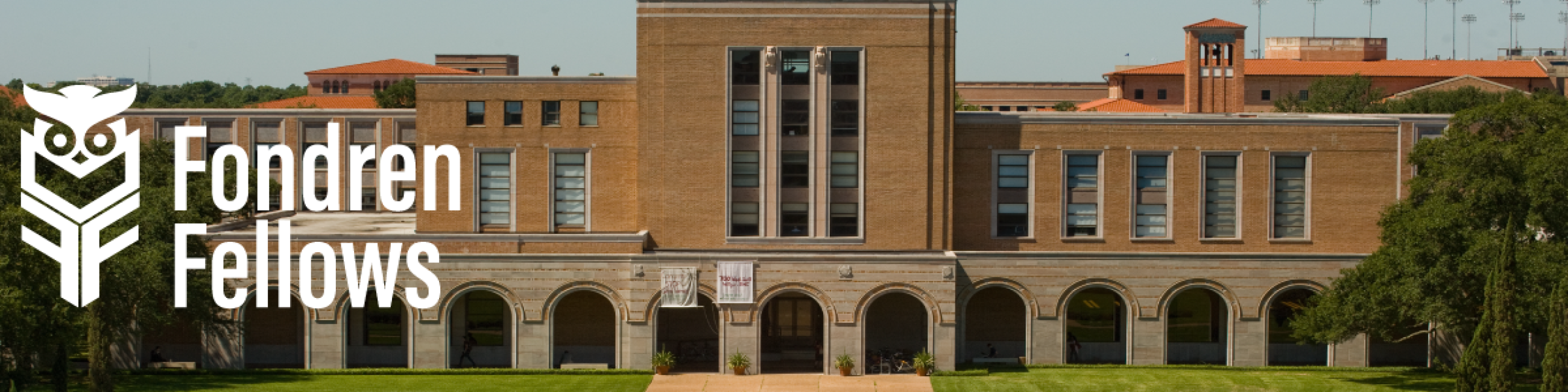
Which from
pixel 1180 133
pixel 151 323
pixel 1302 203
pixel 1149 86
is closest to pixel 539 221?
pixel 151 323

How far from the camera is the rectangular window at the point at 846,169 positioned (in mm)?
60406

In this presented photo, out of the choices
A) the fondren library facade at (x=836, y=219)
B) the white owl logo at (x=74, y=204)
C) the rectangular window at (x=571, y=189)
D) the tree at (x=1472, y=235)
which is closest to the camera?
the white owl logo at (x=74, y=204)

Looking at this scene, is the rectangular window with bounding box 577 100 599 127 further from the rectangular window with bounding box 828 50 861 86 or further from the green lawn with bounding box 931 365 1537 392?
the green lawn with bounding box 931 365 1537 392

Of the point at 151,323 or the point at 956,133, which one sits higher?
the point at 956,133

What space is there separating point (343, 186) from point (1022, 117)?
5410 cm

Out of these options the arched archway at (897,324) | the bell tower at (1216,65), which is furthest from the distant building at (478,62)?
the arched archway at (897,324)

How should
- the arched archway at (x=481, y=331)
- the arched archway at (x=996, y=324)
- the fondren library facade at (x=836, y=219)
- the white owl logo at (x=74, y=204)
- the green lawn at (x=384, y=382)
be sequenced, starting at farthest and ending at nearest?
the arched archway at (x=996, y=324) → the arched archway at (x=481, y=331) → the fondren library facade at (x=836, y=219) → the green lawn at (x=384, y=382) → the white owl logo at (x=74, y=204)

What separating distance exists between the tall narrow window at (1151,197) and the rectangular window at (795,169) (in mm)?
12738

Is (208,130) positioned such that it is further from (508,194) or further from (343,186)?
(508,194)

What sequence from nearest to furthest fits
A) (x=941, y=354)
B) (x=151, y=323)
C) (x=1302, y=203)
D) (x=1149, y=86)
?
(x=151, y=323), (x=941, y=354), (x=1302, y=203), (x=1149, y=86)

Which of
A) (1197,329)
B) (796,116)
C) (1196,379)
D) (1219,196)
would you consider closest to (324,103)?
(796,116)

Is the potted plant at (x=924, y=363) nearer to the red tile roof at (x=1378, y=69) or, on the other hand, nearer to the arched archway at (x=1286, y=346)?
the arched archway at (x=1286, y=346)

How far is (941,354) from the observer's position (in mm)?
58812

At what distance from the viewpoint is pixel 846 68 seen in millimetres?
60031
